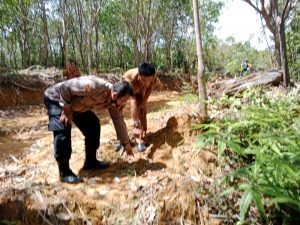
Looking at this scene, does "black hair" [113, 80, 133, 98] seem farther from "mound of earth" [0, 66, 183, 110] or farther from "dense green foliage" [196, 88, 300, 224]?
Result: "mound of earth" [0, 66, 183, 110]

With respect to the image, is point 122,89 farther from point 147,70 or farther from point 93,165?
point 93,165

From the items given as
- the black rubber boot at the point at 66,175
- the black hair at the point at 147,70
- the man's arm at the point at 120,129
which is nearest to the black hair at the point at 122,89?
the man's arm at the point at 120,129

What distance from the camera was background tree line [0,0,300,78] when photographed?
16.9 metres

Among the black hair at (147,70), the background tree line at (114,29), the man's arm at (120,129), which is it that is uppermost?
the background tree line at (114,29)

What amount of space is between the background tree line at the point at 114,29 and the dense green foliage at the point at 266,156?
1072 cm

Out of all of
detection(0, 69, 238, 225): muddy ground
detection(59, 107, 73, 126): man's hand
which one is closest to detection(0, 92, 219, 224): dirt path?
detection(0, 69, 238, 225): muddy ground

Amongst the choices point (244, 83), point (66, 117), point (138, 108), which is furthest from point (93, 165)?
point (244, 83)

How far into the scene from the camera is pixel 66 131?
11.8ft

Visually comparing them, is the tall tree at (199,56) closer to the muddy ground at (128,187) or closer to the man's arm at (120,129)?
the muddy ground at (128,187)

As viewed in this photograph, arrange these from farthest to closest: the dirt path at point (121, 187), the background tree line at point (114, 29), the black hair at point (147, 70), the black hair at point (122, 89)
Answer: the background tree line at point (114, 29), the black hair at point (147, 70), the black hair at point (122, 89), the dirt path at point (121, 187)

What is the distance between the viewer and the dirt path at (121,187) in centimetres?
320

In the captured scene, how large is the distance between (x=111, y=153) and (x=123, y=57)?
2659cm

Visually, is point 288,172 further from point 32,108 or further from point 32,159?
point 32,108

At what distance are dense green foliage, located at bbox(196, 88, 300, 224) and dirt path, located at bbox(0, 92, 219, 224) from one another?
16.8 inches
